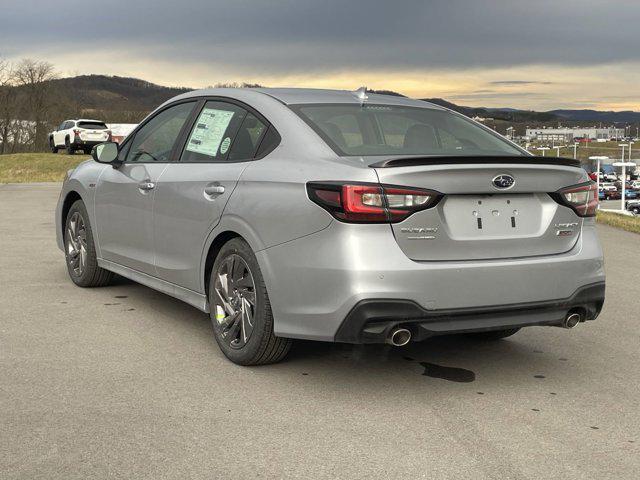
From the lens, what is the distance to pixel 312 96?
17.6 ft

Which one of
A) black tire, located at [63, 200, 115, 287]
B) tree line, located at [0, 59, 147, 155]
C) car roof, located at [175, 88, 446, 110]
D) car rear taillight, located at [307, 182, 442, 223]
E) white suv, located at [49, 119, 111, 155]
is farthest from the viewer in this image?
tree line, located at [0, 59, 147, 155]

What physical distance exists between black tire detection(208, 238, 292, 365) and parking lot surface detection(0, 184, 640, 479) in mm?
99

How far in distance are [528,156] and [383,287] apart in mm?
1204

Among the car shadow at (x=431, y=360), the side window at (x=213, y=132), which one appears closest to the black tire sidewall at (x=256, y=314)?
the car shadow at (x=431, y=360)

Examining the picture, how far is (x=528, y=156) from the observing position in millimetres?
4594

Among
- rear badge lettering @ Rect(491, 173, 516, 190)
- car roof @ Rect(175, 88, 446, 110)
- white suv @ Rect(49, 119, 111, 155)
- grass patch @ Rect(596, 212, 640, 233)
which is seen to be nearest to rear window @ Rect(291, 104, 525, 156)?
car roof @ Rect(175, 88, 446, 110)

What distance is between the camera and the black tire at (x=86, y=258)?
712 centimetres

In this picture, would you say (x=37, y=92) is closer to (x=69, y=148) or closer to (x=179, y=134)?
(x=69, y=148)

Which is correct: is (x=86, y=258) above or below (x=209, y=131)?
below

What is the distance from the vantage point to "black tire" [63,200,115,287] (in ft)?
23.4

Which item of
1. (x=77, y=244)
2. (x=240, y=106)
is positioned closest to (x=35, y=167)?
(x=77, y=244)

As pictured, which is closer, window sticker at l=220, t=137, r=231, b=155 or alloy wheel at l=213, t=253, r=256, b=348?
alloy wheel at l=213, t=253, r=256, b=348

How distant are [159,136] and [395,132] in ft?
6.58

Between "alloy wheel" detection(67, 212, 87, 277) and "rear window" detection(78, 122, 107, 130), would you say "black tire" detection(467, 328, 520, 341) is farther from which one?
"rear window" detection(78, 122, 107, 130)
